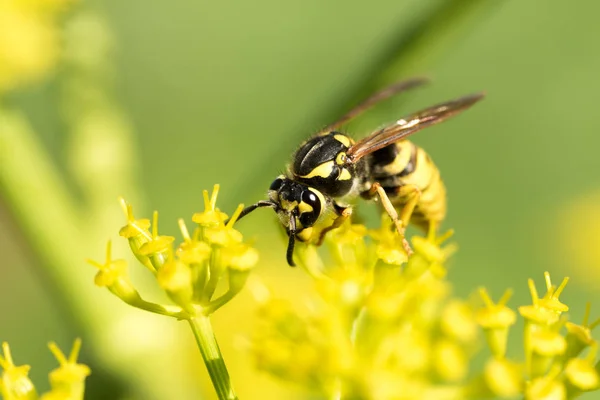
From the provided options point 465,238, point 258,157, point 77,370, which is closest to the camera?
point 77,370

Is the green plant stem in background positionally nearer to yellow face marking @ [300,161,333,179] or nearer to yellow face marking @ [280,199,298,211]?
yellow face marking @ [300,161,333,179]

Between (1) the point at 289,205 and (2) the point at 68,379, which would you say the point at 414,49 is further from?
(2) the point at 68,379

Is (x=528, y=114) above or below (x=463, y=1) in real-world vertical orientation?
below

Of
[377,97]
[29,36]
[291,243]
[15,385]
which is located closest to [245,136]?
[29,36]

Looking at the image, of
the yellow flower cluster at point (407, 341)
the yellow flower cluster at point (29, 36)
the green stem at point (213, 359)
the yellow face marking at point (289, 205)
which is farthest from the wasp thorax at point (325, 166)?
the yellow flower cluster at point (29, 36)

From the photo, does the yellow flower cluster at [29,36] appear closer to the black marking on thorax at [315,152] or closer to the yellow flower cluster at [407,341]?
the black marking on thorax at [315,152]

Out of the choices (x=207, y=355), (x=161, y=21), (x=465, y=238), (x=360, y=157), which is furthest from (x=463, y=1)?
(x=161, y=21)

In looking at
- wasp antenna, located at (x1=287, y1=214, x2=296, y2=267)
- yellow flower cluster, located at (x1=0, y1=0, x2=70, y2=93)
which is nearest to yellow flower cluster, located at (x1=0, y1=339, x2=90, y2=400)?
wasp antenna, located at (x1=287, y1=214, x2=296, y2=267)

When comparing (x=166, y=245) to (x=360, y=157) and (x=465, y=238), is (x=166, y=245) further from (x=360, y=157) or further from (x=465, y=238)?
(x=465, y=238)

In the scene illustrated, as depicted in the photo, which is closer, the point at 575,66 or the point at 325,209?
the point at 325,209
